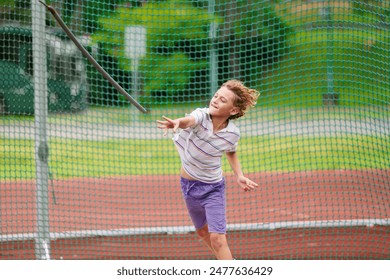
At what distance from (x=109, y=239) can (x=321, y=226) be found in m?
2.08

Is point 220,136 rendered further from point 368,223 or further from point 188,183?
point 368,223

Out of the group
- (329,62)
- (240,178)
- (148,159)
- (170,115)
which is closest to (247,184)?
(240,178)

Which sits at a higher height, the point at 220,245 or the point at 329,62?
the point at 329,62

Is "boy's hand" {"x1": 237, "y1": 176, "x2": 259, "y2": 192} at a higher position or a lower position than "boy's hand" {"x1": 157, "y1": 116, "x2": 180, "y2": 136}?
lower

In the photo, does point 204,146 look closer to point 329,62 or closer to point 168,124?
point 168,124

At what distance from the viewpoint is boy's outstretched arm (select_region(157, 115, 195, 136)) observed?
14.0ft

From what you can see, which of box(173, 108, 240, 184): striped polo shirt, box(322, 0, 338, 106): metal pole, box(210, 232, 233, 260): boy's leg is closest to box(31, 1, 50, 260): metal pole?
box(173, 108, 240, 184): striped polo shirt

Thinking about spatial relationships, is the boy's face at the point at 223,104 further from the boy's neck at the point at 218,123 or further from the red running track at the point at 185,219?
the red running track at the point at 185,219

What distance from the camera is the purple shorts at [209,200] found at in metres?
4.96

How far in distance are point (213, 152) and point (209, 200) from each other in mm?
338

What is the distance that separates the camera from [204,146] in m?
4.88

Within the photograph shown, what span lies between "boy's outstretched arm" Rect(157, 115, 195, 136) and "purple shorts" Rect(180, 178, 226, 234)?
54cm

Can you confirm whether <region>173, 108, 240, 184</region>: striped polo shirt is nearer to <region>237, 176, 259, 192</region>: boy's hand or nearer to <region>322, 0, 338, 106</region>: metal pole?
<region>237, 176, 259, 192</region>: boy's hand

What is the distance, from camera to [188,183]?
504 centimetres
